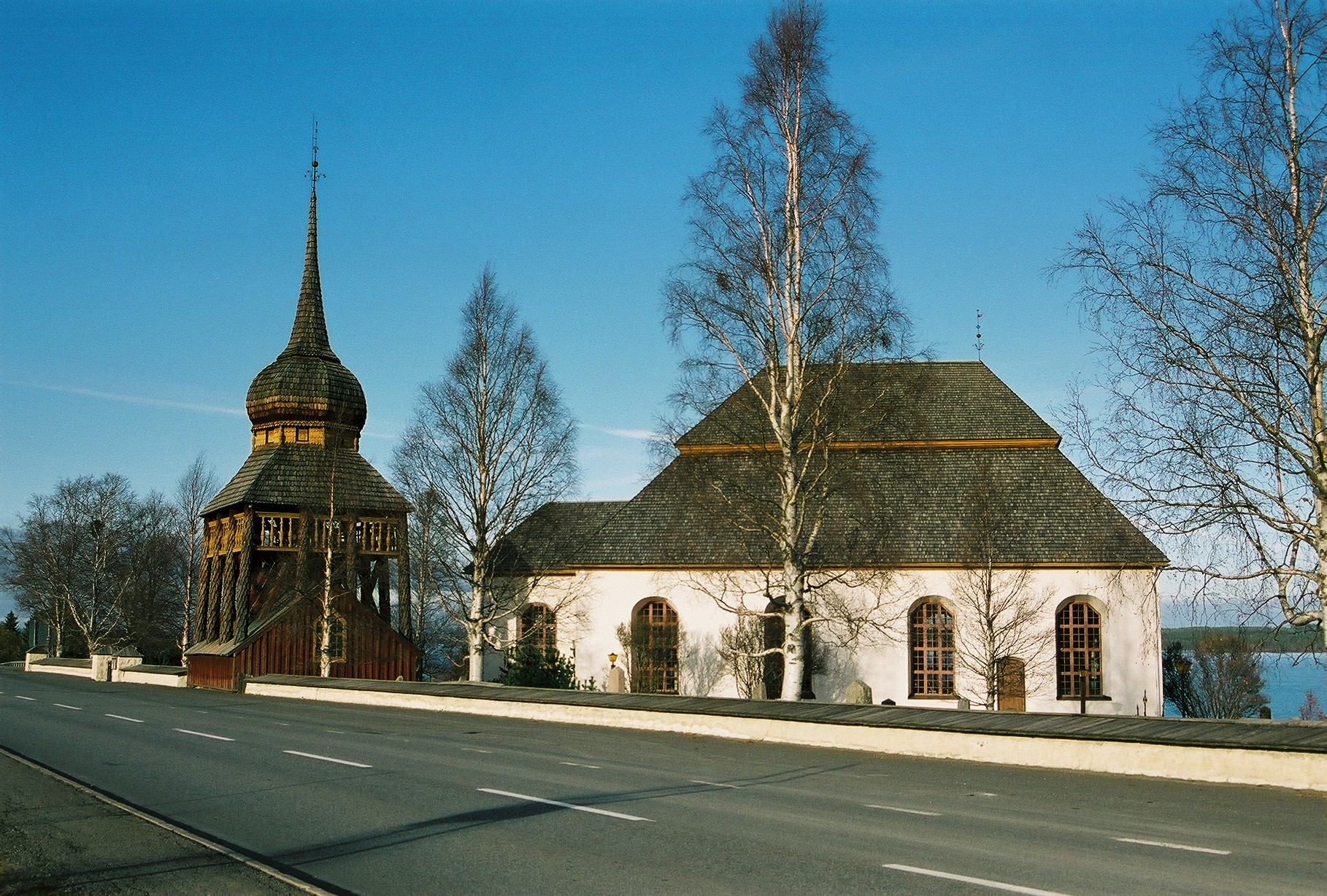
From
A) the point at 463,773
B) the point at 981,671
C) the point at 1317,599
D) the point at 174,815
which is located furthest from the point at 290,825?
the point at 981,671

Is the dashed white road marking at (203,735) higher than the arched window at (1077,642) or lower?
lower

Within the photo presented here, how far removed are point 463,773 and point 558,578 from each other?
29.4 meters

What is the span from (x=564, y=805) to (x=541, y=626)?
28.9 metres

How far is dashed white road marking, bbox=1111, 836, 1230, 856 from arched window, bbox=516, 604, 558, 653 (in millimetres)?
31073

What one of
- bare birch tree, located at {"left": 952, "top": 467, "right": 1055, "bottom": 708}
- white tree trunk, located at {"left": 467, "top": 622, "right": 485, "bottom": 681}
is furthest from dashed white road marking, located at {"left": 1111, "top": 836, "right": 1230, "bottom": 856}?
white tree trunk, located at {"left": 467, "top": 622, "right": 485, "bottom": 681}

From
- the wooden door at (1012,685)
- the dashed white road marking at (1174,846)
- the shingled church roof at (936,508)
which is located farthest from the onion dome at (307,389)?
the dashed white road marking at (1174,846)

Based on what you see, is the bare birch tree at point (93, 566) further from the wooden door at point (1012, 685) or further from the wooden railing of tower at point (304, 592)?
the wooden door at point (1012, 685)

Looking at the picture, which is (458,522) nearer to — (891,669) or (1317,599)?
(891,669)

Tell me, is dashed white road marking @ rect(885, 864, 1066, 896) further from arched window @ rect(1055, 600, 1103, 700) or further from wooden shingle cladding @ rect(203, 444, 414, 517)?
wooden shingle cladding @ rect(203, 444, 414, 517)

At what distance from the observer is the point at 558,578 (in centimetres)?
4388

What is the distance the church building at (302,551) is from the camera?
42.1m

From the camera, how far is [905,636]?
112ft

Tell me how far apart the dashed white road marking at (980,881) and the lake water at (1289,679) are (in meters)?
9.45

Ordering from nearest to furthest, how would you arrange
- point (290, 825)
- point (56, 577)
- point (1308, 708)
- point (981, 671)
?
point (290, 825) < point (981, 671) < point (1308, 708) < point (56, 577)
